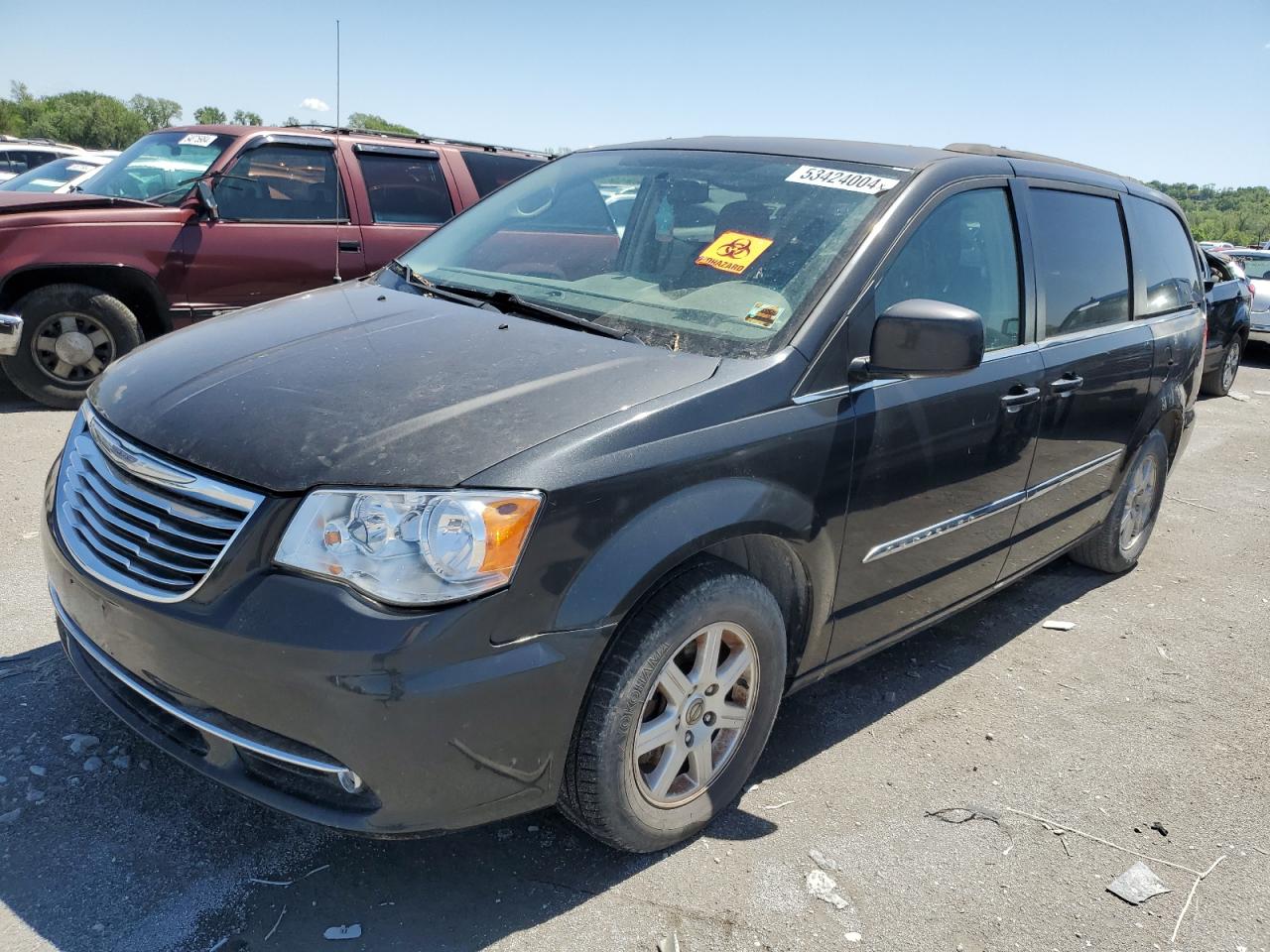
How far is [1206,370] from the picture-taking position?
1050cm

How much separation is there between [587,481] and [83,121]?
96.7m

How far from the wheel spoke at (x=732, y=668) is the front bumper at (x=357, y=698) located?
1.70 ft

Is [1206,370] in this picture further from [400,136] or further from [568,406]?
[568,406]

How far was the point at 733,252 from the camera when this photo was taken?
9.91 ft

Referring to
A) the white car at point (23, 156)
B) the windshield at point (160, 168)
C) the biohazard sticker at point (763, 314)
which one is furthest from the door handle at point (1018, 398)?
the white car at point (23, 156)

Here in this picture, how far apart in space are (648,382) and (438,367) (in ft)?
1.80

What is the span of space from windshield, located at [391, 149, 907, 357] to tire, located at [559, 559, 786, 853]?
Result: 69 centimetres

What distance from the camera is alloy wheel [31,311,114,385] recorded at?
648 centimetres

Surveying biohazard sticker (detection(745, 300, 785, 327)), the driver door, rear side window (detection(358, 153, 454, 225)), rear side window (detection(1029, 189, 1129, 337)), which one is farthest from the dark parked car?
biohazard sticker (detection(745, 300, 785, 327))

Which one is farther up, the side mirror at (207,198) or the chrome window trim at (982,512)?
the side mirror at (207,198)

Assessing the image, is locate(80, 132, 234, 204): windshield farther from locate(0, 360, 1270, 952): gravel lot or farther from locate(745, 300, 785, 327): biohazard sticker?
locate(745, 300, 785, 327): biohazard sticker

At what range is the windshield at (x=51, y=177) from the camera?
27.2 feet

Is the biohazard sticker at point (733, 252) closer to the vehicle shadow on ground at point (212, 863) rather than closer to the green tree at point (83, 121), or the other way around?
the vehicle shadow on ground at point (212, 863)

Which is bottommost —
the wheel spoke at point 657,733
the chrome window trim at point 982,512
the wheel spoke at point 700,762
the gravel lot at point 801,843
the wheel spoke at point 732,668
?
the gravel lot at point 801,843
